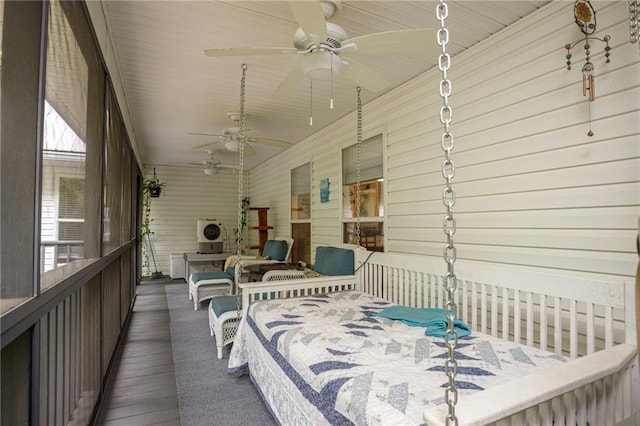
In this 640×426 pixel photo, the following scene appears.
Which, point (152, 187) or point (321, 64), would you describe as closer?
point (321, 64)

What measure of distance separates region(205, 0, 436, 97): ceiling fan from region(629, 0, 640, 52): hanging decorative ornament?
38.3 inches

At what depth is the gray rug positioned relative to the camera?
7.33 ft

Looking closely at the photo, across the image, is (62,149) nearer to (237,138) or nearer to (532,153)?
(532,153)

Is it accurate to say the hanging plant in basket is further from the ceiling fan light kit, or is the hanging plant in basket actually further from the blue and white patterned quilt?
the ceiling fan light kit

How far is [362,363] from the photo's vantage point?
1.63 metres

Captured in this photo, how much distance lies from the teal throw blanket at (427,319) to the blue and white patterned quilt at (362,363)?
0.05 metres

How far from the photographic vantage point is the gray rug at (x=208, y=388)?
2234 mm

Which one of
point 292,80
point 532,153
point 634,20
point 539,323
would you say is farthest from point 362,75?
point 539,323

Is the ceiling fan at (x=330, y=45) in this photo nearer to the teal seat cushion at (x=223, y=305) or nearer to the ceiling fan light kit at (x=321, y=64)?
the ceiling fan light kit at (x=321, y=64)

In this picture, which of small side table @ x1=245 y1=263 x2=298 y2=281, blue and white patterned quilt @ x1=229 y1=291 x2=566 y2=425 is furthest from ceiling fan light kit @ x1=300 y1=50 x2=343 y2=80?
small side table @ x1=245 y1=263 x2=298 y2=281

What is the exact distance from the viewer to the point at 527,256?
2.33m

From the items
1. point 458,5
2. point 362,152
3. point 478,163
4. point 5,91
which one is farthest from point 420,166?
point 5,91

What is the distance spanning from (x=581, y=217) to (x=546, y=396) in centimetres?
144

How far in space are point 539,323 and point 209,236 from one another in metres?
6.63
